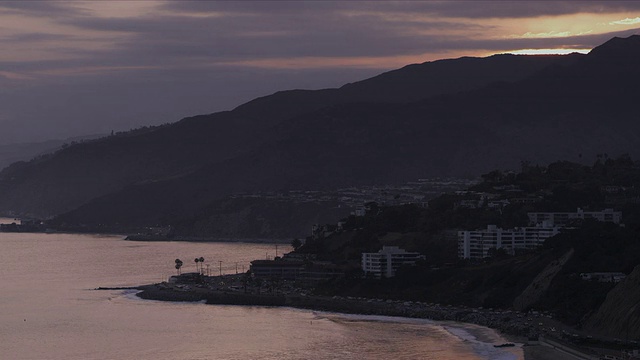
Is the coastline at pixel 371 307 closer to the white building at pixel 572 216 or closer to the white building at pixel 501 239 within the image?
the white building at pixel 501 239

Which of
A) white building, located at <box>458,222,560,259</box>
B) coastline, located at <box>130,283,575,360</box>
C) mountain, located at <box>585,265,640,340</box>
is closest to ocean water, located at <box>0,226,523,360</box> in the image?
coastline, located at <box>130,283,575,360</box>

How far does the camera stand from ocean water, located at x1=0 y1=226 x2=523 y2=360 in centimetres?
5506

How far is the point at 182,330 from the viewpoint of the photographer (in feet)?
205

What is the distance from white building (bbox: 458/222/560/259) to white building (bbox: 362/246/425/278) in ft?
7.84

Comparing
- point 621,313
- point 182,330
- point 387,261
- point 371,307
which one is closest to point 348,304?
point 371,307

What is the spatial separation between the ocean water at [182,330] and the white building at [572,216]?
1531 cm

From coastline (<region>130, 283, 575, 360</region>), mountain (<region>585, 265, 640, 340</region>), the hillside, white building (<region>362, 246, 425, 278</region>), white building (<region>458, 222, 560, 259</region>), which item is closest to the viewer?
mountain (<region>585, 265, 640, 340</region>)

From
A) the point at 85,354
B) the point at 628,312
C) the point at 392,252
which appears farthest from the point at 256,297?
the point at 628,312

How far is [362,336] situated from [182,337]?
6493 mm

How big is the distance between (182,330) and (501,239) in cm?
1810

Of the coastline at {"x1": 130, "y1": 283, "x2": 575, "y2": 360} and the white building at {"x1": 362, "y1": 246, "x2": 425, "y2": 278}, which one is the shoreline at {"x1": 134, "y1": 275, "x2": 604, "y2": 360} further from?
the white building at {"x1": 362, "y1": 246, "x2": 425, "y2": 278}

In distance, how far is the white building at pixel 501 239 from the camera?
74.2 m

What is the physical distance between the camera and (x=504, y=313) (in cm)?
6297

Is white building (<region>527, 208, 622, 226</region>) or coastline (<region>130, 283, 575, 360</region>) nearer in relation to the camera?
coastline (<region>130, 283, 575, 360</region>)
